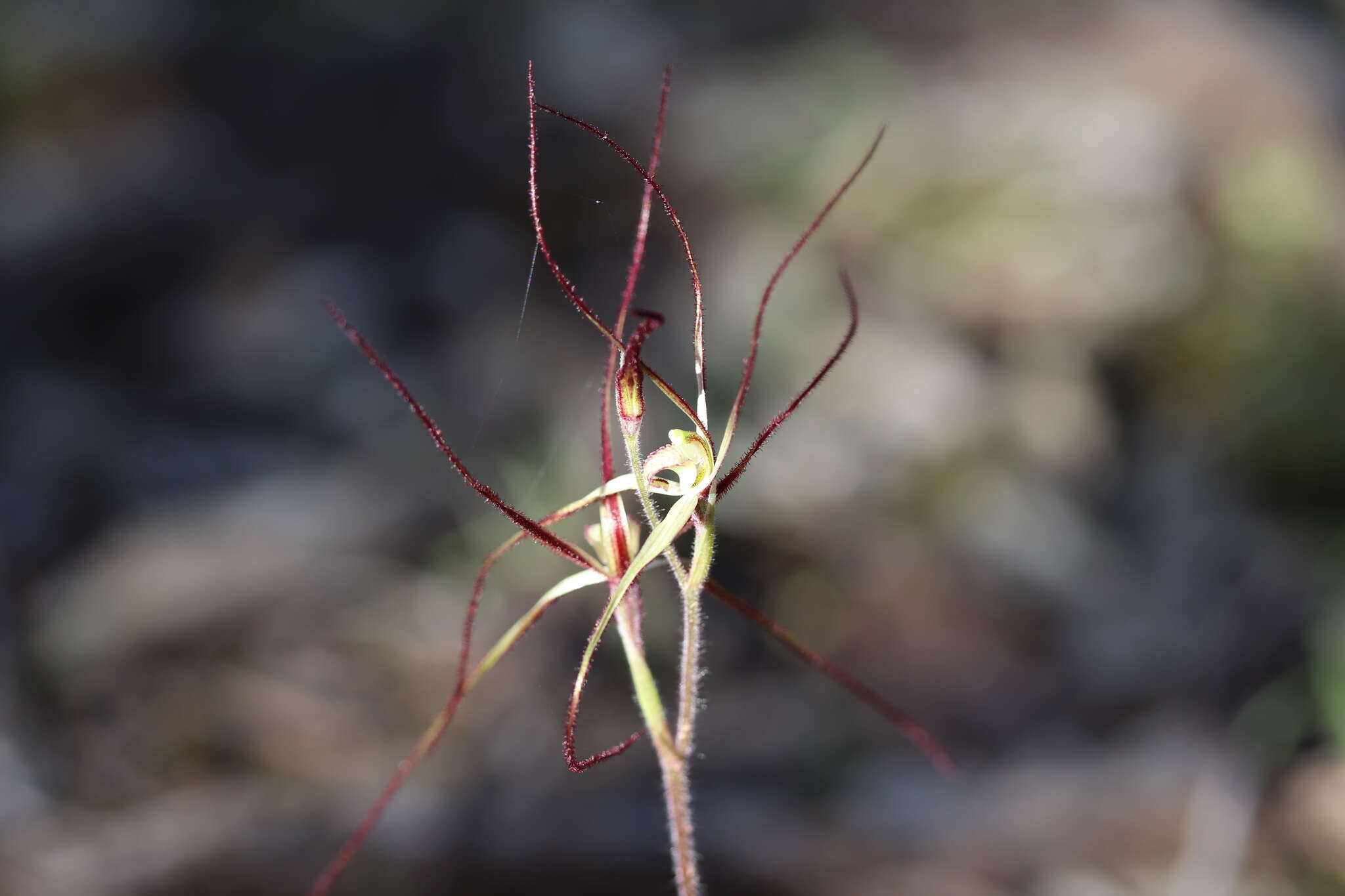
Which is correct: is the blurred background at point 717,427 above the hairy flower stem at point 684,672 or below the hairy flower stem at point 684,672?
above

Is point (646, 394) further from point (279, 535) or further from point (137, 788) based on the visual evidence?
point (137, 788)

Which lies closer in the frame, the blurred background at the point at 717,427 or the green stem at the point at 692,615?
the green stem at the point at 692,615

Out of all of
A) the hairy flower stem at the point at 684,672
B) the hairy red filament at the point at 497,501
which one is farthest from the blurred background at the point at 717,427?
the hairy red filament at the point at 497,501

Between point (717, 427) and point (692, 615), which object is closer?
point (692, 615)

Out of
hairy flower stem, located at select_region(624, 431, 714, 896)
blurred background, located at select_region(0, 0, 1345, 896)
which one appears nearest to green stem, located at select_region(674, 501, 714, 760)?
hairy flower stem, located at select_region(624, 431, 714, 896)

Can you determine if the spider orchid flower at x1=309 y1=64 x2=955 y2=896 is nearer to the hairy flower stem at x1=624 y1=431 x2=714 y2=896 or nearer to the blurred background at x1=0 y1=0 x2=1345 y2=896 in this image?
the hairy flower stem at x1=624 y1=431 x2=714 y2=896

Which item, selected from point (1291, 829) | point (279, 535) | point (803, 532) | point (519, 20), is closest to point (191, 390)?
point (279, 535)

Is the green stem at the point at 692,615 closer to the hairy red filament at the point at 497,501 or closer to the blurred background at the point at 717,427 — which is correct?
the hairy red filament at the point at 497,501

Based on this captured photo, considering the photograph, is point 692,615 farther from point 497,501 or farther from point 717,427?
point 717,427

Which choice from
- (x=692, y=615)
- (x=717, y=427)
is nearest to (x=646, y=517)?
(x=692, y=615)
